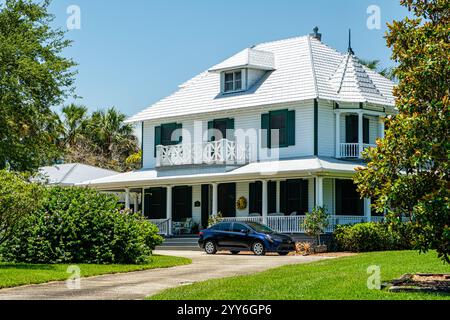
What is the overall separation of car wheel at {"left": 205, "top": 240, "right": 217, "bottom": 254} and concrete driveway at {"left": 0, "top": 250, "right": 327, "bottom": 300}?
5.82 m

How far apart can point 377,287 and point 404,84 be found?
3793 mm

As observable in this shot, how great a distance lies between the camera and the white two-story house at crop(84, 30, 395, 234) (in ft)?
110

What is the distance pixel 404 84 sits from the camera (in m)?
15.2

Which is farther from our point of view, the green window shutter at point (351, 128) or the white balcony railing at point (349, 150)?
the green window shutter at point (351, 128)

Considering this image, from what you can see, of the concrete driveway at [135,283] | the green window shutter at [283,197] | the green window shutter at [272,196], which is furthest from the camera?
the green window shutter at [272,196]

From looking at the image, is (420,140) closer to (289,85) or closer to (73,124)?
(289,85)

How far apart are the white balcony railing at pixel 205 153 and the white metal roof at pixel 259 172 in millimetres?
731

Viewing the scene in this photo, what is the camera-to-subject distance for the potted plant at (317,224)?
30.8 meters

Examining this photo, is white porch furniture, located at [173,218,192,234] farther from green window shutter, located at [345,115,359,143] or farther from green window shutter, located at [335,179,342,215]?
green window shutter, located at [345,115,359,143]

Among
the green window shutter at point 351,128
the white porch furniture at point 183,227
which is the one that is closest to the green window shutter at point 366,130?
the green window shutter at point 351,128

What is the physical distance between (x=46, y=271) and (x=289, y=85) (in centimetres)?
1809

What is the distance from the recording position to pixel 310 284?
15.0 metres

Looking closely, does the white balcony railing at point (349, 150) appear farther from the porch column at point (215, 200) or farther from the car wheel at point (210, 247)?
Result: the car wheel at point (210, 247)
